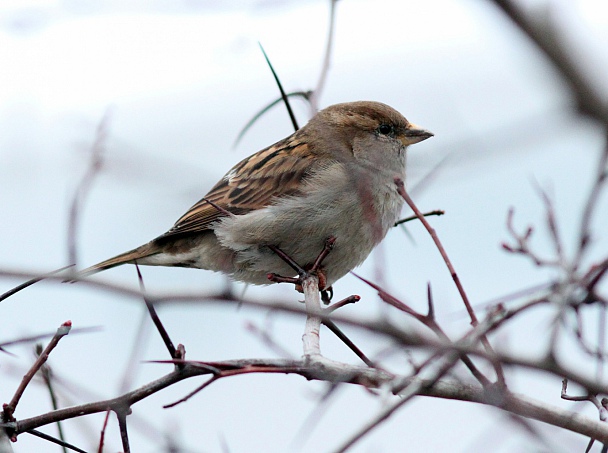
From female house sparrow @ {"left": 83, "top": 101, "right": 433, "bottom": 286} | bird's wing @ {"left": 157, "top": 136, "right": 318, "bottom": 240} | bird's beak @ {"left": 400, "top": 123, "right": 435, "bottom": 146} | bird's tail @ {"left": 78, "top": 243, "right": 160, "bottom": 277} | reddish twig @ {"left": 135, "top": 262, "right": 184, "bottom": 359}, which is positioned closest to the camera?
reddish twig @ {"left": 135, "top": 262, "right": 184, "bottom": 359}

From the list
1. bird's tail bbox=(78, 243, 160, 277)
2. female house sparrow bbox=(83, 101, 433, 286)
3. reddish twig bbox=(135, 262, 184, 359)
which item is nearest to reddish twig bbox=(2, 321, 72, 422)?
reddish twig bbox=(135, 262, 184, 359)

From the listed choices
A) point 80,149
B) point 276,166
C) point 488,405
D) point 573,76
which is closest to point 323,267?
point 276,166

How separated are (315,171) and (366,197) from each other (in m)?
0.89

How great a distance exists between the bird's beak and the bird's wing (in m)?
0.79

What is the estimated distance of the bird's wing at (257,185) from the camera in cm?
579

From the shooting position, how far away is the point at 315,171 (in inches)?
228

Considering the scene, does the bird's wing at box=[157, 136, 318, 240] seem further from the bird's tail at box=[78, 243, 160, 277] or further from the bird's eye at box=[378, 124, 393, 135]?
the bird's eye at box=[378, 124, 393, 135]

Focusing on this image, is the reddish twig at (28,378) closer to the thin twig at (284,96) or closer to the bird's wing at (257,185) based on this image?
the thin twig at (284,96)

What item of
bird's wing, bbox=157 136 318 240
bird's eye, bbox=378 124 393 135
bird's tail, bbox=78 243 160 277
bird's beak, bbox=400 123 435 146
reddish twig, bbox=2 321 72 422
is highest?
bird's eye, bbox=378 124 393 135

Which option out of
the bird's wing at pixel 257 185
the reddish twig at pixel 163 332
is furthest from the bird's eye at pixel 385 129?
the reddish twig at pixel 163 332

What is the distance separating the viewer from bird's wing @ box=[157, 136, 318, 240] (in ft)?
19.0

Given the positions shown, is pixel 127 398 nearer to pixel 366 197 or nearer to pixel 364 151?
pixel 366 197

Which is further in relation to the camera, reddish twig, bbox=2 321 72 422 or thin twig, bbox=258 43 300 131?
thin twig, bbox=258 43 300 131

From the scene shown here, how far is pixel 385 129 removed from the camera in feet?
20.4
